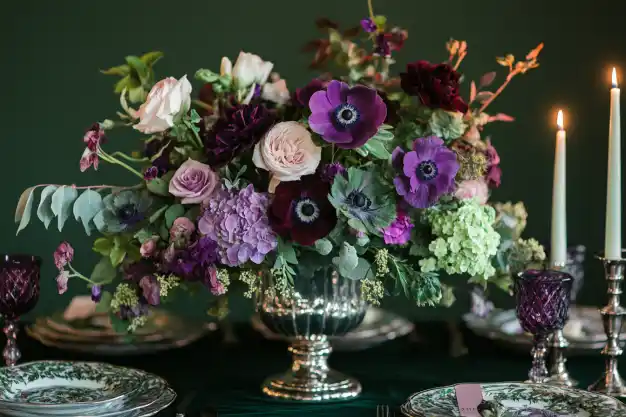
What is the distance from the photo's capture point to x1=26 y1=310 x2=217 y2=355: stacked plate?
5.36 feet

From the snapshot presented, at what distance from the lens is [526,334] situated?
1660 mm

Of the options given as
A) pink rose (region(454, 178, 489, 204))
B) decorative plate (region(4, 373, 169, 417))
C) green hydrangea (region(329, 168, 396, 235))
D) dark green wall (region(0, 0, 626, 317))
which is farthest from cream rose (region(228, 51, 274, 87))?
dark green wall (region(0, 0, 626, 317))

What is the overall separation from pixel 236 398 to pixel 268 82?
47cm

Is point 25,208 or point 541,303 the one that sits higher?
point 25,208

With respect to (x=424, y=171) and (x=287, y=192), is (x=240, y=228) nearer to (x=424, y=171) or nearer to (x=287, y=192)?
(x=287, y=192)

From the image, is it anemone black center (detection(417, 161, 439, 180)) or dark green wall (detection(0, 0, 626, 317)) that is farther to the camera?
dark green wall (detection(0, 0, 626, 317))

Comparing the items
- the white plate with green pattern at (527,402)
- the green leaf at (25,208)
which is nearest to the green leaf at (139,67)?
the green leaf at (25,208)

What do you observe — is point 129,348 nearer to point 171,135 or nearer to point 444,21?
point 171,135

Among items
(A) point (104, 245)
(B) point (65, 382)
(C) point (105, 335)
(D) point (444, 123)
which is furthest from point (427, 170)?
(C) point (105, 335)

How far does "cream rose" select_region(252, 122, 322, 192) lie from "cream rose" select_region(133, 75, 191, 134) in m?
0.12

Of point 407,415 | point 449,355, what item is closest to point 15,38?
point 449,355

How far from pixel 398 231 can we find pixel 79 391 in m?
0.49

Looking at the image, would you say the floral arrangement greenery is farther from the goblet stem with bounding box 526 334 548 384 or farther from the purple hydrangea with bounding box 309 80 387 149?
the goblet stem with bounding box 526 334 548 384

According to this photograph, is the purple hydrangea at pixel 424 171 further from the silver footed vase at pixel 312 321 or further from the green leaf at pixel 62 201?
the green leaf at pixel 62 201
